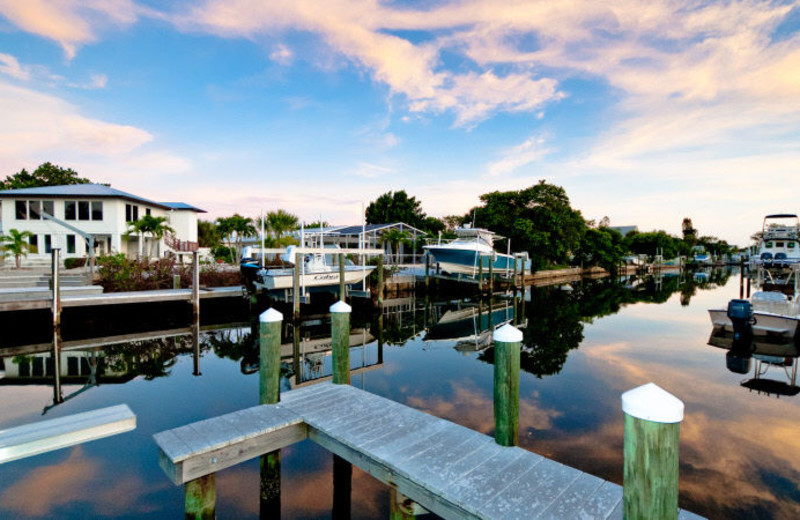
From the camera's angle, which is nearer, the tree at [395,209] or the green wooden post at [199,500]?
the green wooden post at [199,500]

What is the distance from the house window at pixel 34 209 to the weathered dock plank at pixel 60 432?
3242 centimetres

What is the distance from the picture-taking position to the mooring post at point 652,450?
2.15 m

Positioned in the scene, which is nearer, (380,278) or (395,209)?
(380,278)

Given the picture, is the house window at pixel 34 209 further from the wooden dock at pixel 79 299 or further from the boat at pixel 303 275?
the boat at pixel 303 275

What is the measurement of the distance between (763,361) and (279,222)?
39743mm

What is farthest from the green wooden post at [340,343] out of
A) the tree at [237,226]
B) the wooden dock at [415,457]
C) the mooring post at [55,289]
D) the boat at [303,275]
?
the tree at [237,226]

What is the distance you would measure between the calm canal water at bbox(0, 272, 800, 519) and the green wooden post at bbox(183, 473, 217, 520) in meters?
1.04

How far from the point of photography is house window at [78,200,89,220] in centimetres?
2764

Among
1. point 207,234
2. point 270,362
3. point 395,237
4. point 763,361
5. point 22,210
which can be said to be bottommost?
point 763,361

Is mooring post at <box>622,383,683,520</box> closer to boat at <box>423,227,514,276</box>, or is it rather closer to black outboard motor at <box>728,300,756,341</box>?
black outboard motor at <box>728,300,756,341</box>

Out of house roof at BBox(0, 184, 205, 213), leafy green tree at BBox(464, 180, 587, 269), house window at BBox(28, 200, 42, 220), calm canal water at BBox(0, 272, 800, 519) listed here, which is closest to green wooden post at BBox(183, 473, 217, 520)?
calm canal water at BBox(0, 272, 800, 519)

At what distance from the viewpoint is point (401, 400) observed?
27.9 feet

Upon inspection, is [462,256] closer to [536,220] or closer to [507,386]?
[536,220]

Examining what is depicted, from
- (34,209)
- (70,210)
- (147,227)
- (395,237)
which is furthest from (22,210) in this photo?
(395,237)
